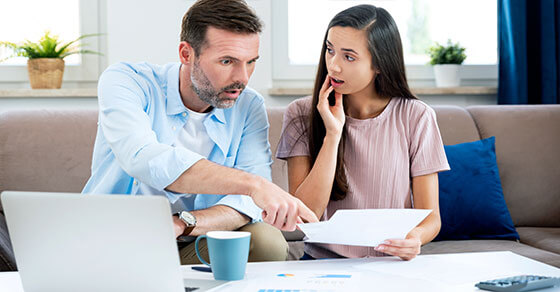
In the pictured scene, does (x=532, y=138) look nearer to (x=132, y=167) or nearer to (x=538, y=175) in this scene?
(x=538, y=175)

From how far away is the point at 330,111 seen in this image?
5.29ft

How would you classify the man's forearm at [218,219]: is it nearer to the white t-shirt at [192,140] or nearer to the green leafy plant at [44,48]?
the white t-shirt at [192,140]

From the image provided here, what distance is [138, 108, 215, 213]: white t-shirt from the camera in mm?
1581

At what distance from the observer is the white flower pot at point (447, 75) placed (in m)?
2.80

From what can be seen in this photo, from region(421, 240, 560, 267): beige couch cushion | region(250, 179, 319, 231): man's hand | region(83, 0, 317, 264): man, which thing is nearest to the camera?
region(250, 179, 319, 231): man's hand

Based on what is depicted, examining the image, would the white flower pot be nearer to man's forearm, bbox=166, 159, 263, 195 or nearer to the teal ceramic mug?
man's forearm, bbox=166, 159, 263, 195

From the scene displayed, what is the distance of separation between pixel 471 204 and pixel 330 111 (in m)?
0.78

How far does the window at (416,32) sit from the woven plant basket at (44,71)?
0.99 metres

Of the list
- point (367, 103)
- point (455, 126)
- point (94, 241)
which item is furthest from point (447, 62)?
point (94, 241)

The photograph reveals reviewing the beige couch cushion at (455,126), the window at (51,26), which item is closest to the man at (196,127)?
the beige couch cushion at (455,126)

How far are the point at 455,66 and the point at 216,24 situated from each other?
5.38 feet

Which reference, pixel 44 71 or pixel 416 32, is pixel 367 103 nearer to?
pixel 416 32

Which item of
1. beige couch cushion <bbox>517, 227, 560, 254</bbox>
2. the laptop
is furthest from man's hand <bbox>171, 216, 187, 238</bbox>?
beige couch cushion <bbox>517, 227, 560, 254</bbox>

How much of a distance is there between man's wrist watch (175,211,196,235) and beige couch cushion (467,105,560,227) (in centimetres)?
139
